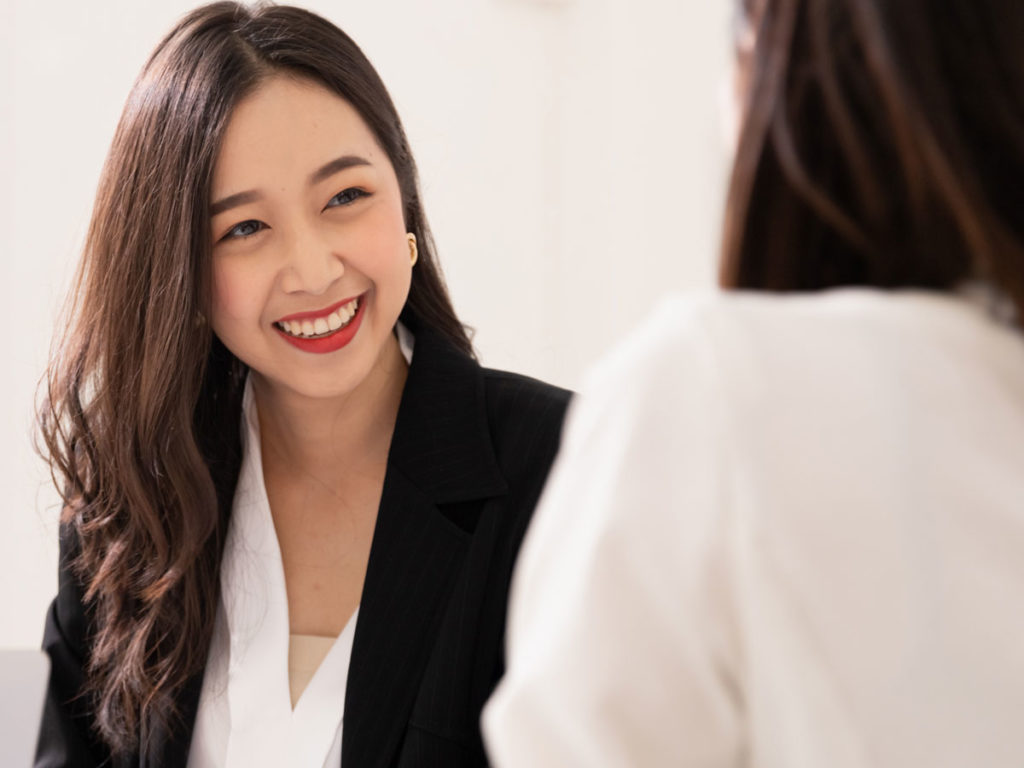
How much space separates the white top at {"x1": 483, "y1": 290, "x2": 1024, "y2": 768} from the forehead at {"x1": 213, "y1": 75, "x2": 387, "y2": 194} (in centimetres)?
105

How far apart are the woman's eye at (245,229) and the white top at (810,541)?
109cm

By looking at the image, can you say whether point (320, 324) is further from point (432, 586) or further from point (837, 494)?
point (837, 494)

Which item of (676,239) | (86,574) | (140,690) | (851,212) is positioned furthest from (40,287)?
(851,212)

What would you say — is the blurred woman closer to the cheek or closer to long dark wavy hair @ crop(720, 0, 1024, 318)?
long dark wavy hair @ crop(720, 0, 1024, 318)

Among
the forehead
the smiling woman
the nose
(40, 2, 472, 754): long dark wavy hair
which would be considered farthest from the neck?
the forehead

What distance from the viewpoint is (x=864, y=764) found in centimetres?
51

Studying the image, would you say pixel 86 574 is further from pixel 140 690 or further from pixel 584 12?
pixel 584 12

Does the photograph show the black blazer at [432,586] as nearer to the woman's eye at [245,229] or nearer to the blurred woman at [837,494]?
the woman's eye at [245,229]

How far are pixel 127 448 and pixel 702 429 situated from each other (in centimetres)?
127

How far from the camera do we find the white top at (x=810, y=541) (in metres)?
0.50

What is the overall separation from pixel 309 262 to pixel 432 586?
0.45 m

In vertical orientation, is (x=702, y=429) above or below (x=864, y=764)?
above

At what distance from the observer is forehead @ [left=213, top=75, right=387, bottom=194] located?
4.83 feet

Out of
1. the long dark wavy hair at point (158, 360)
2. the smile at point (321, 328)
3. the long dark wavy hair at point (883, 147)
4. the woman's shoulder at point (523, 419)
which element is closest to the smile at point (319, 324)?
the smile at point (321, 328)
